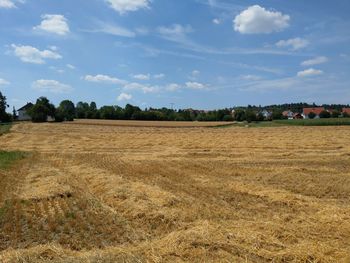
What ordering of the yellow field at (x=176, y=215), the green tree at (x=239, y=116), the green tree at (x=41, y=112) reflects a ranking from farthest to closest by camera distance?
the green tree at (x=239, y=116) → the green tree at (x=41, y=112) → the yellow field at (x=176, y=215)

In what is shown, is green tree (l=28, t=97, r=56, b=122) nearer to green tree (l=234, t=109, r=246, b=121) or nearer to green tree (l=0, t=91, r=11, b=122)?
green tree (l=0, t=91, r=11, b=122)

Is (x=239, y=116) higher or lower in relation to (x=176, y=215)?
higher

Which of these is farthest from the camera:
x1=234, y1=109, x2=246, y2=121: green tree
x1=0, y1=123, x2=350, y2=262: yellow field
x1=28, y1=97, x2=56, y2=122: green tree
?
x1=234, y1=109, x2=246, y2=121: green tree

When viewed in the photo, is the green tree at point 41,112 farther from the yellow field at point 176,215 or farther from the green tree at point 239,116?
the yellow field at point 176,215

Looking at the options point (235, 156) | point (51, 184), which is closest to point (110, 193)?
point (51, 184)

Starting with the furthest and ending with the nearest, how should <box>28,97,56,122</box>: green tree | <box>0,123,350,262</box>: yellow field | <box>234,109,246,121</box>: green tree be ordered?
<box>234,109,246,121</box>: green tree, <box>28,97,56,122</box>: green tree, <box>0,123,350,262</box>: yellow field

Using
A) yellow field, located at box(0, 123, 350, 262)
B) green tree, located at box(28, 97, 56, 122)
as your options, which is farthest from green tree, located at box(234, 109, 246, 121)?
yellow field, located at box(0, 123, 350, 262)

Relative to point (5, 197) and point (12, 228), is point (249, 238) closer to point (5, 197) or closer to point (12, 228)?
point (12, 228)

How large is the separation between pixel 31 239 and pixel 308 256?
5880 millimetres

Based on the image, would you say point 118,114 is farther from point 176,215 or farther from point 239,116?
point 176,215

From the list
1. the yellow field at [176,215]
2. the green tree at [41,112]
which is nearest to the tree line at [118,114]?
the green tree at [41,112]

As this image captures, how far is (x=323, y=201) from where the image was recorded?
1383 cm

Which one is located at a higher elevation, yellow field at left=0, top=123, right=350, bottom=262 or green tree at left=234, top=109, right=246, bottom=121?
green tree at left=234, top=109, right=246, bottom=121

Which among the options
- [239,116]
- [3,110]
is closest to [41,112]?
[3,110]
